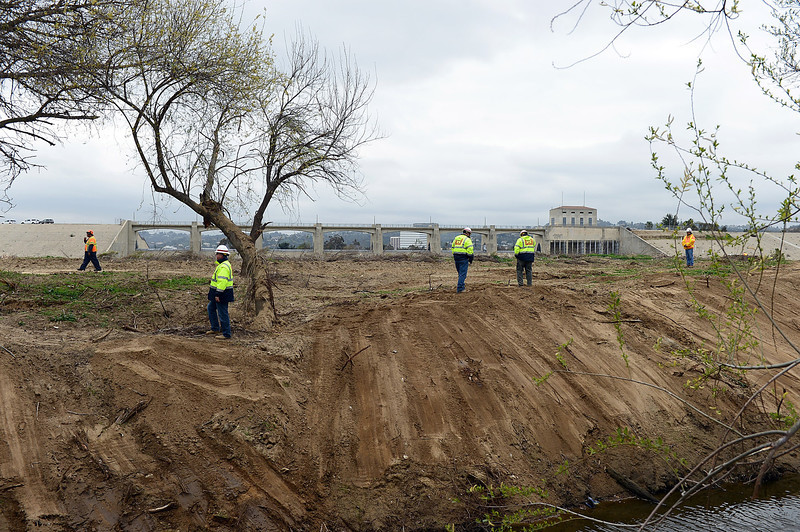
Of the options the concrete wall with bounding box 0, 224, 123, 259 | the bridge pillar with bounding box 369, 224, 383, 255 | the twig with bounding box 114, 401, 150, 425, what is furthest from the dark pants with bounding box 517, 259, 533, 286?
the concrete wall with bounding box 0, 224, 123, 259

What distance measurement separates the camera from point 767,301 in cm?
1566

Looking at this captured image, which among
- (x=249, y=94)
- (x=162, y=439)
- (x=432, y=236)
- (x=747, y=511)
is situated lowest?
(x=747, y=511)

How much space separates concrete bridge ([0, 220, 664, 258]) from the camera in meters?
34.8

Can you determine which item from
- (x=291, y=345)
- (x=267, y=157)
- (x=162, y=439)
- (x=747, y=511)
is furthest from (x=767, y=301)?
(x=162, y=439)

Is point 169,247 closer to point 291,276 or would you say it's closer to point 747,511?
point 291,276

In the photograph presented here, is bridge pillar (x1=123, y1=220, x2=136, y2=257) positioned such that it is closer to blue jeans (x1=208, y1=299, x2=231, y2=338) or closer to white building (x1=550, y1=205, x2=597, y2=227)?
blue jeans (x1=208, y1=299, x2=231, y2=338)

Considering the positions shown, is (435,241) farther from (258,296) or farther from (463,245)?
(258,296)

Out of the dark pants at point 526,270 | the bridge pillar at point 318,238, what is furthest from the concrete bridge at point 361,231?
the dark pants at point 526,270

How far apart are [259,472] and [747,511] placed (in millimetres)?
7306

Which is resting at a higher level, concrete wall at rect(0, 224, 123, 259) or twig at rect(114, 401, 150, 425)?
concrete wall at rect(0, 224, 123, 259)

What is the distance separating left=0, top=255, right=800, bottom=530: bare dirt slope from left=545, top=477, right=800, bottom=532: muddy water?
20.2 inches

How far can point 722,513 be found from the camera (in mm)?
8094

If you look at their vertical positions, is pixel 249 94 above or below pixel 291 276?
above

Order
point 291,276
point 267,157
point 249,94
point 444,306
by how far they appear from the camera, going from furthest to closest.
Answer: point 291,276
point 267,157
point 249,94
point 444,306
